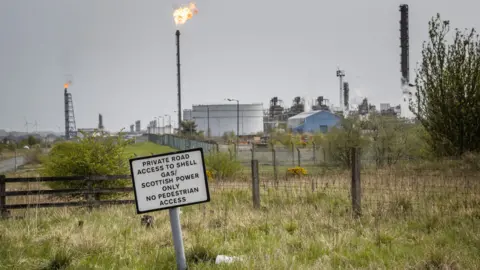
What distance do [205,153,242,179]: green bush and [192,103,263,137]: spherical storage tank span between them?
63212 millimetres

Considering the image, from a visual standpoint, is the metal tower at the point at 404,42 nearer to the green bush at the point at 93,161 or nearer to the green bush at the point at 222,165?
the green bush at the point at 222,165

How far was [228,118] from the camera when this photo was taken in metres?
92.7

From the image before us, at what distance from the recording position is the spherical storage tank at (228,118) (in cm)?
9006

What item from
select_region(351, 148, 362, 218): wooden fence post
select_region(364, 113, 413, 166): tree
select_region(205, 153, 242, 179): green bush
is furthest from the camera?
select_region(364, 113, 413, 166): tree

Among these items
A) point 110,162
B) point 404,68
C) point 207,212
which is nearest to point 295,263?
point 207,212

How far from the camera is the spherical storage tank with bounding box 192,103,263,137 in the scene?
90.1 metres

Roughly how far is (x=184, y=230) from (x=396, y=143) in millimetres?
22427

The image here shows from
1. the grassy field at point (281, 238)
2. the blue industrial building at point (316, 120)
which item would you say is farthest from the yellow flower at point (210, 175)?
the blue industrial building at point (316, 120)

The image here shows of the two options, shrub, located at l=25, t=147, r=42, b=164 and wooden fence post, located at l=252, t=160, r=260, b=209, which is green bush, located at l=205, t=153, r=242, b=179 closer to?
wooden fence post, located at l=252, t=160, r=260, b=209

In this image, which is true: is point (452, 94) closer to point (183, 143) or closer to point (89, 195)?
point (89, 195)

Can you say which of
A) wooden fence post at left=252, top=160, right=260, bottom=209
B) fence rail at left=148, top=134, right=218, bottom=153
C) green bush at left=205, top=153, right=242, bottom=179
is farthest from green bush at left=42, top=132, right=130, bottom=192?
fence rail at left=148, top=134, right=218, bottom=153

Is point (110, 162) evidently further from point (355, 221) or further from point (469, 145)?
point (469, 145)

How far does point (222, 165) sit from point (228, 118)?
6724 cm

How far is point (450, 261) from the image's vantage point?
6422mm
